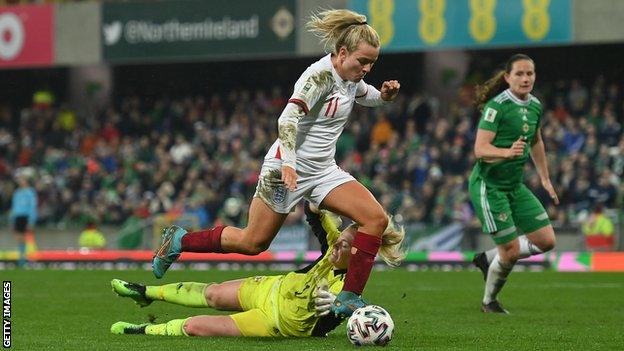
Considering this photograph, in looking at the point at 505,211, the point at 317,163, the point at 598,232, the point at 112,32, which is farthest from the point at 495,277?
the point at 112,32

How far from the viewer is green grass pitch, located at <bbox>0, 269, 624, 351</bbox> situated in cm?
877

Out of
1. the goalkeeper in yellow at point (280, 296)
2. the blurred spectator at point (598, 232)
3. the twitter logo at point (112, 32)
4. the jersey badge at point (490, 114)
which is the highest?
the jersey badge at point (490, 114)

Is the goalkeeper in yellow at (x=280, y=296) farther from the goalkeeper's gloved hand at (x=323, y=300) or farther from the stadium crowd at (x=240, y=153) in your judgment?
the stadium crowd at (x=240, y=153)

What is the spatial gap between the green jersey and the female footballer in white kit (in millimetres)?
2537

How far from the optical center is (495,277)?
12.0 m

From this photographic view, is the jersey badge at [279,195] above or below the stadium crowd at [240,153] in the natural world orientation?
above

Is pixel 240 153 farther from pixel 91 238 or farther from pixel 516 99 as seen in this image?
pixel 516 99

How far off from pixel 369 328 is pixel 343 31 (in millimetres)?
2185

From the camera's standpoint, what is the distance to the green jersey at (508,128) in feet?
39.0

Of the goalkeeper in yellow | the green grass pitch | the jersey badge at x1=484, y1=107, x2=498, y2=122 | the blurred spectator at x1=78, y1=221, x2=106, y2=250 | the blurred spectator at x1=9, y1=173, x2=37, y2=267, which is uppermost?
the jersey badge at x1=484, y1=107, x2=498, y2=122

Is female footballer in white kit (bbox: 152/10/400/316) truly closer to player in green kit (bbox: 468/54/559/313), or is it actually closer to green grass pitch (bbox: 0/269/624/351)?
green grass pitch (bbox: 0/269/624/351)

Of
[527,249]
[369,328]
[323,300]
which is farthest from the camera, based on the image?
[527,249]

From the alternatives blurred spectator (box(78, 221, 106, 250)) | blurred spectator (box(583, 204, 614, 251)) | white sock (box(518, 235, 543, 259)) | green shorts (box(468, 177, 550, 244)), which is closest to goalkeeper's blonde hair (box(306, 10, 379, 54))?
green shorts (box(468, 177, 550, 244))

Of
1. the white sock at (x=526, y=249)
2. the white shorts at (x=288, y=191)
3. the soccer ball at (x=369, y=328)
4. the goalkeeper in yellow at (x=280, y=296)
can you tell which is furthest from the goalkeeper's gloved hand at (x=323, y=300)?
the white sock at (x=526, y=249)
